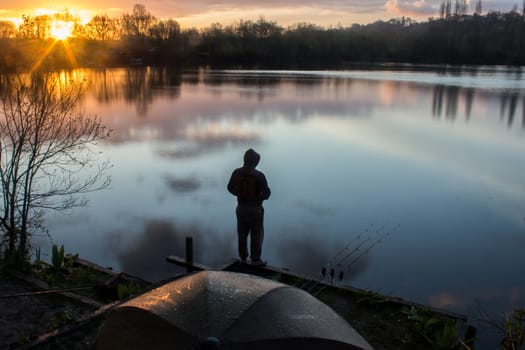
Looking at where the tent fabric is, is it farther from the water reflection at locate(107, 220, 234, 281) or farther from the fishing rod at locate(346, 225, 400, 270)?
the fishing rod at locate(346, 225, 400, 270)

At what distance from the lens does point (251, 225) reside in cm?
795

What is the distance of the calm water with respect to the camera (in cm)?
1048

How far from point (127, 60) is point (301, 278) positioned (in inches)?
3919

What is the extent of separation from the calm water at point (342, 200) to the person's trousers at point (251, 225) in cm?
252

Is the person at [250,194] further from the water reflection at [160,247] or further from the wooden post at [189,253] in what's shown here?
the water reflection at [160,247]

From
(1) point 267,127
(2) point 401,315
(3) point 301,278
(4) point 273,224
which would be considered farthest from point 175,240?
(1) point 267,127

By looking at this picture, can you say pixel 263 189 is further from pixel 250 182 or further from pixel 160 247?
pixel 160 247

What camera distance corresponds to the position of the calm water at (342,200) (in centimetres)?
1048

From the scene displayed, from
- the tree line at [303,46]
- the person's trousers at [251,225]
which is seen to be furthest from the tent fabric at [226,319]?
the tree line at [303,46]

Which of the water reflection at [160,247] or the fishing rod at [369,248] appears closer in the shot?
the water reflection at [160,247]

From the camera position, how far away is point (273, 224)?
42.1 feet

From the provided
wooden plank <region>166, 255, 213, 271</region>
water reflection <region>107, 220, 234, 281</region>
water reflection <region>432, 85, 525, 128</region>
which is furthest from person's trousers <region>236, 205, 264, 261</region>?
water reflection <region>432, 85, 525, 128</region>

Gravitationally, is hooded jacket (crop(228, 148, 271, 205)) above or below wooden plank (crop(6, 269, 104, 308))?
above

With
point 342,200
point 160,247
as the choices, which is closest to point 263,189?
point 160,247
